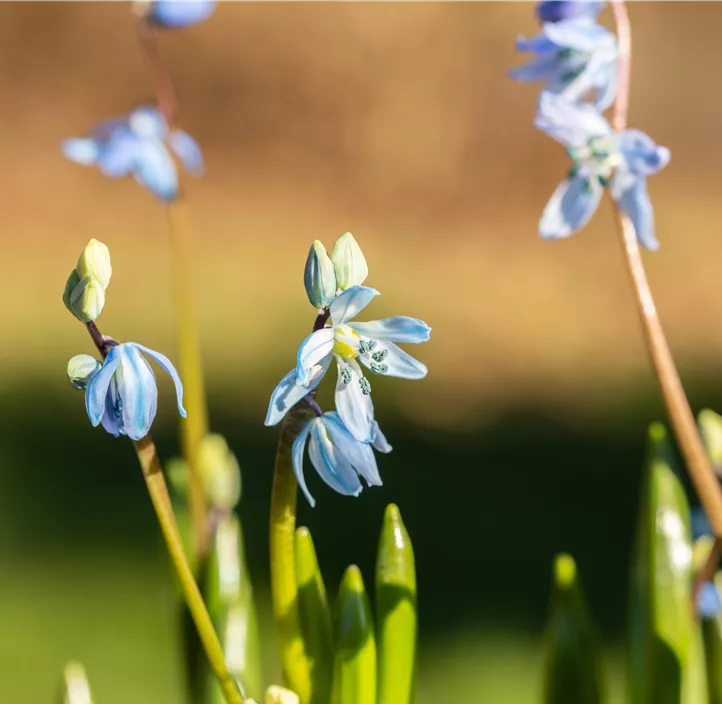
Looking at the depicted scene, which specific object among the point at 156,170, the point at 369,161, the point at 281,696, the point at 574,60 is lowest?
the point at 281,696

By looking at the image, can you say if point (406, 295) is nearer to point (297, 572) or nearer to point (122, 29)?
point (122, 29)

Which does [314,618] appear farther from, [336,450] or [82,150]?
[82,150]

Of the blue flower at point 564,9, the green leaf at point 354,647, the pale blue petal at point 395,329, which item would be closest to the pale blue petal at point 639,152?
the blue flower at point 564,9

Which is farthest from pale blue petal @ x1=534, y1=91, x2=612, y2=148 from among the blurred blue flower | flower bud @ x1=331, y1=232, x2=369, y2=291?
the blurred blue flower

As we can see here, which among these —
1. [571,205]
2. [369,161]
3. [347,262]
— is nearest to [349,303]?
[347,262]

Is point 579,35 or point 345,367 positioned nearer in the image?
point 345,367

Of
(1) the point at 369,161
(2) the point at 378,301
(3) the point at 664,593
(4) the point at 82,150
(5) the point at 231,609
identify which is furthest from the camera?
(1) the point at 369,161
